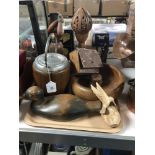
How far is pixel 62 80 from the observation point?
0.81m

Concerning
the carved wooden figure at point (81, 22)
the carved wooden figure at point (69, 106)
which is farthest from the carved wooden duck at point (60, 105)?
the carved wooden figure at point (81, 22)

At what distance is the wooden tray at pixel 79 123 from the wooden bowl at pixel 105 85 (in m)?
0.07

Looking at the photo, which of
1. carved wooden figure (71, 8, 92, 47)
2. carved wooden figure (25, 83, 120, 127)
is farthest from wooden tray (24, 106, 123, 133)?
carved wooden figure (71, 8, 92, 47)

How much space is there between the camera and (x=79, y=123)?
747mm

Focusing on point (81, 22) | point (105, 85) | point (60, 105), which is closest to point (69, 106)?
point (60, 105)

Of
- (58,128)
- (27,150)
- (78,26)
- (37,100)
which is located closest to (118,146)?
(58,128)

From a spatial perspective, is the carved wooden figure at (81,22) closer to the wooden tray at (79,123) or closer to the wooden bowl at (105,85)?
the wooden bowl at (105,85)

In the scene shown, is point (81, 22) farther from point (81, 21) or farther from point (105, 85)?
point (105, 85)

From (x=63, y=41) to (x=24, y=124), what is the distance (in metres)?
0.43

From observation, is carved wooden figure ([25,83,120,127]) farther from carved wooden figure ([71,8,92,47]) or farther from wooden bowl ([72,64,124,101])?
carved wooden figure ([71,8,92,47])

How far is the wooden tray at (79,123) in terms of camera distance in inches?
28.4

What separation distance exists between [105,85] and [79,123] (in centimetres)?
17
